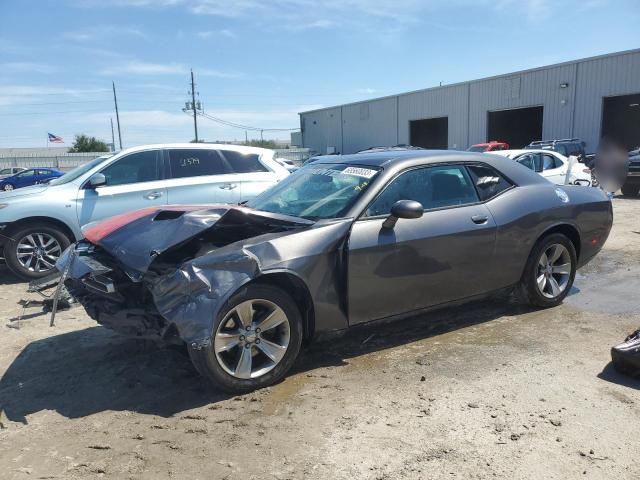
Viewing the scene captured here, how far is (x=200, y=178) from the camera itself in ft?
24.7

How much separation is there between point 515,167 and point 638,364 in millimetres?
2186

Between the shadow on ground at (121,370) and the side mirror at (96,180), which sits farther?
the side mirror at (96,180)

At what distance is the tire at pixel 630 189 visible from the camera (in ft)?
52.4

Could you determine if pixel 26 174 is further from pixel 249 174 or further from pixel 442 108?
pixel 249 174

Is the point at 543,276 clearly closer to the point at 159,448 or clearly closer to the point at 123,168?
the point at 159,448

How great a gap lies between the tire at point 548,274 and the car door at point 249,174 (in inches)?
158

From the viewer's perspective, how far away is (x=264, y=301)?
3.54 metres

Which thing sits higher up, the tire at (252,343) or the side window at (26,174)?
the side window at (26,174)

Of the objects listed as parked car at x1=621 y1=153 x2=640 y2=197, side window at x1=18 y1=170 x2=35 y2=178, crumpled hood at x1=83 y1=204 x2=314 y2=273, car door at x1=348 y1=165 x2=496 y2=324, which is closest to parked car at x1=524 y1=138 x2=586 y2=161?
parked car at x1=621 y1=153 x2=640 y2=197

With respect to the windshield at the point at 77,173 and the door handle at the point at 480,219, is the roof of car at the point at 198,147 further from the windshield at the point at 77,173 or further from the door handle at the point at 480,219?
the door handle at the point at 480,219

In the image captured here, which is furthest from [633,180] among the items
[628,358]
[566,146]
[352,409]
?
[352,409]

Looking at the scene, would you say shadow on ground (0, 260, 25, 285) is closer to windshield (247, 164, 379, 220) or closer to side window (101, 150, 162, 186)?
side window (101, 150, 162, 186)

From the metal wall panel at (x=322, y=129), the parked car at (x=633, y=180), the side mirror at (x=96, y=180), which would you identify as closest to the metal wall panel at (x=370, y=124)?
the metal wall panel at (x=322, y=129)

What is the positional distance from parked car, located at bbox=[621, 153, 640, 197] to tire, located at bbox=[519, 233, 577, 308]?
12.7 m
